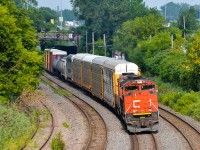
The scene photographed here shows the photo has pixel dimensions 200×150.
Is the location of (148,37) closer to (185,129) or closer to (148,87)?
(185,129)

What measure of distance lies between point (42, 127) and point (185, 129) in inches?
350

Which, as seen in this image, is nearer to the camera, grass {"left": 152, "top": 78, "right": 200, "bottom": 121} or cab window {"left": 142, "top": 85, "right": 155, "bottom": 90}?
cab window {"left": 142, "top": 85, "right": 155, "bottom": 90}

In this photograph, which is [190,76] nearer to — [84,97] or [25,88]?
[84,97]

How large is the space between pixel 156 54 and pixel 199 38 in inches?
630

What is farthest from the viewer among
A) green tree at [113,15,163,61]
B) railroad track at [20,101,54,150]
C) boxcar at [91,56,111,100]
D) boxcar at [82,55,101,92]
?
green tree at [113,15,163,61]

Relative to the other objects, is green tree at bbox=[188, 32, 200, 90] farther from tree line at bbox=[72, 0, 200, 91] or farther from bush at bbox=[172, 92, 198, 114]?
bush at bbox=[172, 92, 198, 114]

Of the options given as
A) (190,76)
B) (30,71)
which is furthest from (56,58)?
(30,71)

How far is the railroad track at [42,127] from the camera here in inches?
973

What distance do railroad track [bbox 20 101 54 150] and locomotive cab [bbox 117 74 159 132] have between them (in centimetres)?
478

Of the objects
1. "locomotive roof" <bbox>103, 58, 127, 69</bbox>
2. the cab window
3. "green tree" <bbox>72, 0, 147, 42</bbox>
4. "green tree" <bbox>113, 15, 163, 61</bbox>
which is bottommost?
the cab window

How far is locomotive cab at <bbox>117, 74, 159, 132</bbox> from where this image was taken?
2647cm

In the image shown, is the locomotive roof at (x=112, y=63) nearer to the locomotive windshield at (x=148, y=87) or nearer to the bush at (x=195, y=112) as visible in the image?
the locomotive windshield at (x=148, y=87)

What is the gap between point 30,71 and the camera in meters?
32.7

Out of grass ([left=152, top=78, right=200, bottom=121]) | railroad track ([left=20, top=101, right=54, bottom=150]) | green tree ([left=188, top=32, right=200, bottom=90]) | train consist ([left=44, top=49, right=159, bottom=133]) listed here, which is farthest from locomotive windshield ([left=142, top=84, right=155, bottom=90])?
green tree ([left=188, top=32, right=200, bottom=90])
